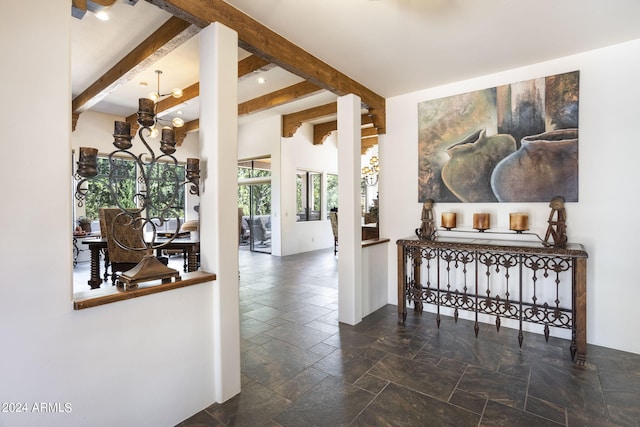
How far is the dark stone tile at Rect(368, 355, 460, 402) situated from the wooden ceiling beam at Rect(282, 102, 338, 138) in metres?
4.88

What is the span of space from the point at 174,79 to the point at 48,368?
4254mm

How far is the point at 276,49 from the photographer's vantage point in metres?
2.58

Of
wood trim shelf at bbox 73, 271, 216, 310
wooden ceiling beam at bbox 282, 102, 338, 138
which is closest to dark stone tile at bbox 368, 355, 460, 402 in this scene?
wood trim shelf at bbox 73, 271, 216, 310

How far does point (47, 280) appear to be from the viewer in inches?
58.2

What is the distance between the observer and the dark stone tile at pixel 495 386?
215cm

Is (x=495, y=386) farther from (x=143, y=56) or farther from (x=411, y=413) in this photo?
(x=143, y=56)

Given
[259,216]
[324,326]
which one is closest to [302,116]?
[259,216]

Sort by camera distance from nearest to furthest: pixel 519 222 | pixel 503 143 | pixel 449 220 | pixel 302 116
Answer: pixel 519 222 → pixel 503 143 → pixel 449 220 → pixel 302 116

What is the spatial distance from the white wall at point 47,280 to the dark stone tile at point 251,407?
46 centimetres

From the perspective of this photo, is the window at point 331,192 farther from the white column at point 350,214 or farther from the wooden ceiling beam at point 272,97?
the white column at point 350,214

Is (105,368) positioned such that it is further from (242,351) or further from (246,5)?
(246,5)

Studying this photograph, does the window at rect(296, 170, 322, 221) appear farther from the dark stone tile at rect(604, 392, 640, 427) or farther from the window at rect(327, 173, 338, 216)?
the dark stone tile at rect(604, 392, 640, 427)

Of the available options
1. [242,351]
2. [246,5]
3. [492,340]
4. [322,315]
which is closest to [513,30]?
[246,5]

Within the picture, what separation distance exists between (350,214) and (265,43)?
1.89 metres
